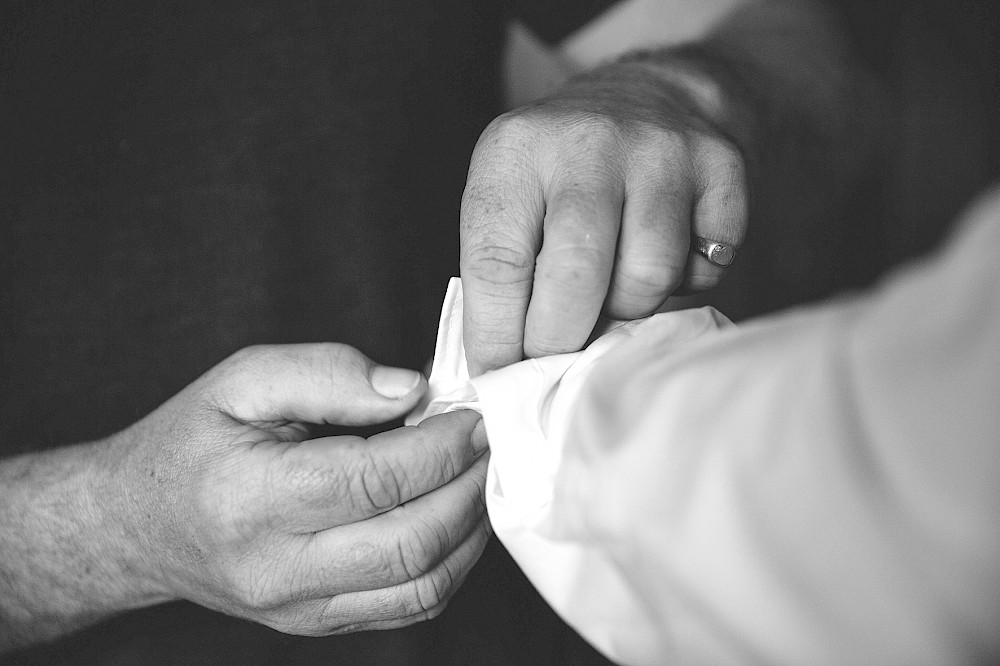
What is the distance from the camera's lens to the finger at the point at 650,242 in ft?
1.34

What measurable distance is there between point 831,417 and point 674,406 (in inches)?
2.8

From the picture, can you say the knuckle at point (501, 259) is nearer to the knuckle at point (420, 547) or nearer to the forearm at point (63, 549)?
the knuckle at point (420, 547)

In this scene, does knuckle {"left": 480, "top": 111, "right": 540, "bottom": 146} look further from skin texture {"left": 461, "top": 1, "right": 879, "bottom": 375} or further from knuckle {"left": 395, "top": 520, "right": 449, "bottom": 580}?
knuckle {"left": 395, "top": 520, "right": 449, "bottom": 580}

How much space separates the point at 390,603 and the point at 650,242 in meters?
0.33

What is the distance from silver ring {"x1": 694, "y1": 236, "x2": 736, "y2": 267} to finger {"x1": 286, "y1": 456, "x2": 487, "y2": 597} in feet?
0.74

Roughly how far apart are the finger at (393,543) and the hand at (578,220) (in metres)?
0.10

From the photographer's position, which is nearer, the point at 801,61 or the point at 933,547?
the point at 933,547

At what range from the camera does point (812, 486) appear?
23cm

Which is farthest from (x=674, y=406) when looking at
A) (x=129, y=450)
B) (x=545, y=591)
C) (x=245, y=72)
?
(x=245, y=72)

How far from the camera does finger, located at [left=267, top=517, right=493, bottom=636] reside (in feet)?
1.58

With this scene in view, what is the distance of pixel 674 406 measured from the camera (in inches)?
11.2

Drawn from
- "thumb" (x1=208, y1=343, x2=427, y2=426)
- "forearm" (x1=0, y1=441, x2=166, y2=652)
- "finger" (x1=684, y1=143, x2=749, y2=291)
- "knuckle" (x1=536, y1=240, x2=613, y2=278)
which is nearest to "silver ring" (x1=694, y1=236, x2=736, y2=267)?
"finger" (x1=684, y1=143, x2=749, y2=291)

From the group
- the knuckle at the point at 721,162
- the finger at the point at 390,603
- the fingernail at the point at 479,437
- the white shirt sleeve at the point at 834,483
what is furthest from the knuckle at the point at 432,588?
the knuckle at the point at 721,162

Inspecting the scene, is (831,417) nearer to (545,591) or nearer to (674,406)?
(674,406)
